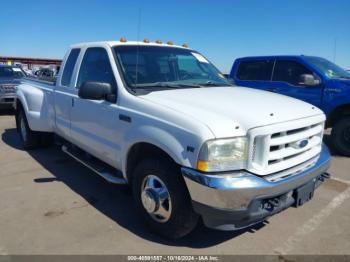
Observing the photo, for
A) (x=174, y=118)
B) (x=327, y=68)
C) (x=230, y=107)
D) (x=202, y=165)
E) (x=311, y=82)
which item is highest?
(x=327, y=68)

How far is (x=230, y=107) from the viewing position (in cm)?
310

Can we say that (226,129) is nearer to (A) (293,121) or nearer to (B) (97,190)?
(A) (293,121)

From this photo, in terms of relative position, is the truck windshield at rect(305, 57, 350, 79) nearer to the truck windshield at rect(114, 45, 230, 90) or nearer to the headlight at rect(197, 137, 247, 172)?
the truck windshield at rect(114, 45, 230, 90)

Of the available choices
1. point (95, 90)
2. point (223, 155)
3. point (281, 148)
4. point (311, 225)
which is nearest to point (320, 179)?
point (311, 225)

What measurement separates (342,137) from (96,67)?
5050 millimetres

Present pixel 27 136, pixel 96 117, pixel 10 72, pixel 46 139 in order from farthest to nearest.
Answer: pixel 10 72 < pixel 46 139 < pixel 27 136 < pixel 96 117

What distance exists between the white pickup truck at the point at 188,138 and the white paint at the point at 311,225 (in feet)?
1.55

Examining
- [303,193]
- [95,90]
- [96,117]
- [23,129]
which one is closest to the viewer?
[303,193]

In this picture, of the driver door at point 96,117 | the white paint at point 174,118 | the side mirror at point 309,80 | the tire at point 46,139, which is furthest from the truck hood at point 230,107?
the tire at point 46,139

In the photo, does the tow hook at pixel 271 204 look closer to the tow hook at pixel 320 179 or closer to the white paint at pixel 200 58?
the tow hook at pixel 320 179

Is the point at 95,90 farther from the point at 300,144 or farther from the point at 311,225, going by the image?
the point at 311,225

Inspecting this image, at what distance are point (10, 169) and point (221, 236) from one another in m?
3.78

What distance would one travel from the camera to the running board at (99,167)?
12.6 feet

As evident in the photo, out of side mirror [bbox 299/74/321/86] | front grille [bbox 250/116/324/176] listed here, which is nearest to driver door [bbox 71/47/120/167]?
front grille [bbox 250/116/324/176]
